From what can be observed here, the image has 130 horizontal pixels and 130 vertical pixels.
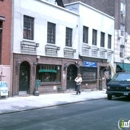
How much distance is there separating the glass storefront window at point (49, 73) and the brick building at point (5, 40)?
294 cm

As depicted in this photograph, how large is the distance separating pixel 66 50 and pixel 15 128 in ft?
42.6

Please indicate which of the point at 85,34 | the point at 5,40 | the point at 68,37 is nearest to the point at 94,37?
the point at 85,34

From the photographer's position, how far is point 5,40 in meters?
15.4

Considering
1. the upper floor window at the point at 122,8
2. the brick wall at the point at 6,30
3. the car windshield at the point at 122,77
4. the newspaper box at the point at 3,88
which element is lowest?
the newspaper box at the point at 3,88

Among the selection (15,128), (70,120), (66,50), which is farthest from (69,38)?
(15,128)

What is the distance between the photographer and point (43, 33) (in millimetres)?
18047

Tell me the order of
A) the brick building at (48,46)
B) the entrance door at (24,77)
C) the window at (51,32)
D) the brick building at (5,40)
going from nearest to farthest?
the brick building at (5,40) → the brick building at (48,46) → the entrance door at (24,77) → the window at (51,32)

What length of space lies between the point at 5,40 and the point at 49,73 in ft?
15.8

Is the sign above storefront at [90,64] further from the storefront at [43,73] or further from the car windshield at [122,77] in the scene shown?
the car windshield at [122,77]

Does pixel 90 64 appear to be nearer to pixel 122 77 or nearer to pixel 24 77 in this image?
pixel 122 77

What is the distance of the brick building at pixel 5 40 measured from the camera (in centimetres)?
1521

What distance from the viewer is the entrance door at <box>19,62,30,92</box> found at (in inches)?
657

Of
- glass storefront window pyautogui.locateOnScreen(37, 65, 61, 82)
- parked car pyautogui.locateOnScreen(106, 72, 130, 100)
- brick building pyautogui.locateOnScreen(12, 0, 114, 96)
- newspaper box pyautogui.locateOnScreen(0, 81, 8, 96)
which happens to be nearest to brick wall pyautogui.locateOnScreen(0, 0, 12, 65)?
brick building pyautogui.locateOnScreen(12, 0, 114, 96)

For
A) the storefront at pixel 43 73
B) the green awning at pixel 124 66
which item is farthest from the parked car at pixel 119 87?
the green awning at pixel 124 66
